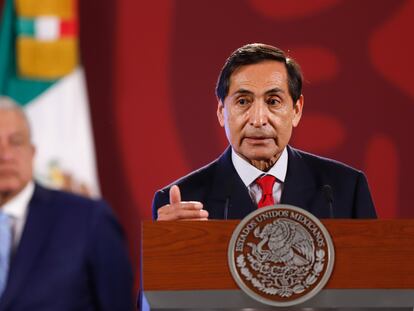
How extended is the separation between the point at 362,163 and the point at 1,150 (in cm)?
242

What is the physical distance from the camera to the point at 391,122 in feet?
14.7

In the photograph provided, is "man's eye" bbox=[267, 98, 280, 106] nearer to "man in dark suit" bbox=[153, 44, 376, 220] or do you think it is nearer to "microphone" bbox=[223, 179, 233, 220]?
"man in dark suit" bbox=[153, 44, 376, 220]

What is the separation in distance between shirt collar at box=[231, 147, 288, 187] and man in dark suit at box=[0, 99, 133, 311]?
0.42 metres

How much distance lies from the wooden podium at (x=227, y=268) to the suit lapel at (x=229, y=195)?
0.36 m

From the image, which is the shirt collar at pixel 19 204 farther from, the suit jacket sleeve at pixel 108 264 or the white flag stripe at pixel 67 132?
the white flag stripe at pixel 67 132

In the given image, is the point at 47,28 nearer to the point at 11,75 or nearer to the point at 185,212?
the point at 11,75

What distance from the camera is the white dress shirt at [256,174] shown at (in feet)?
7.13

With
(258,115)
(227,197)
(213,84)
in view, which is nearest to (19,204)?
(227,197)

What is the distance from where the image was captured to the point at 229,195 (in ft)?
6.99

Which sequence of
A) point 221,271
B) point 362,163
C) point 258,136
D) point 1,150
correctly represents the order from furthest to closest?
point 362,163
point 1,150
point 258,136
point 221,271

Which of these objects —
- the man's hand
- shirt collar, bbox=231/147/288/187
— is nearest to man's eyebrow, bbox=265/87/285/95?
shirt collar, bbox=231/147/288/187

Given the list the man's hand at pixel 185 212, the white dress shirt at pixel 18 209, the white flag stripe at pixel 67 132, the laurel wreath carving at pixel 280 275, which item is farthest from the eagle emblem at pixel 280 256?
the white flag stripe at pixel 67 132

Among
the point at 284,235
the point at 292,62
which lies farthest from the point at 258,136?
the point at 284,235

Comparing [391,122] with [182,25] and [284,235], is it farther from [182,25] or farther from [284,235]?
[284,235]
